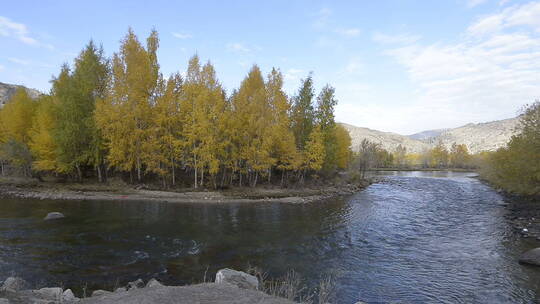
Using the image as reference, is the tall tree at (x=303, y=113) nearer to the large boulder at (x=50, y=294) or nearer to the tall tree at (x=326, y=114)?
the tall tree at (x=326, y=114)

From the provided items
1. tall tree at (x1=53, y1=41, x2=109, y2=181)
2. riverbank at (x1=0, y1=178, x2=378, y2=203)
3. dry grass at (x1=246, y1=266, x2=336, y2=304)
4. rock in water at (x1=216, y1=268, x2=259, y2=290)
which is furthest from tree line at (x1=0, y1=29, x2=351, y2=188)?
rock in water at (x1=216, y1=268, x2=259, y2=290)

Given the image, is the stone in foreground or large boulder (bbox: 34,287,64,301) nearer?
the stone in foreground

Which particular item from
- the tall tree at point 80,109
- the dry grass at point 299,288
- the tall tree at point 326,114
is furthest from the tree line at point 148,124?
the dry grass at point 299,288

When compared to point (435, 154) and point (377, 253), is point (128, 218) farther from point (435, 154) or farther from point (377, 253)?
point (435, 154)

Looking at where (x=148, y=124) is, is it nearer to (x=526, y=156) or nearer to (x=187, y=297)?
(x=187, y=297)

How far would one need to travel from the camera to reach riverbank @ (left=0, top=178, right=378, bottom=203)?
32344 millimetres

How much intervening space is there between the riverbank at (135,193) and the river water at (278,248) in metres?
3.01

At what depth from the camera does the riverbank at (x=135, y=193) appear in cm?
3234

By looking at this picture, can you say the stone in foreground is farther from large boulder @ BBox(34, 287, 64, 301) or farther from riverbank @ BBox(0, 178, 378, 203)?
riverbank @ BBox(0, 178, 378, 203)

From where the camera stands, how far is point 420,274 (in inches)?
580

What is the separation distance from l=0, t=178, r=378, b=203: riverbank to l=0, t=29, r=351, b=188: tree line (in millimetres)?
2483

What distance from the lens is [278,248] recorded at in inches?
711

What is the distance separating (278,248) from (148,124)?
26.8 m

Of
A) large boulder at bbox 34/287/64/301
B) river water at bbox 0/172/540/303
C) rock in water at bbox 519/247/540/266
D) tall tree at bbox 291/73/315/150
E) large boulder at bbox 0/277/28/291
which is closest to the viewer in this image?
large boulder at bbox 34/287/64/301
